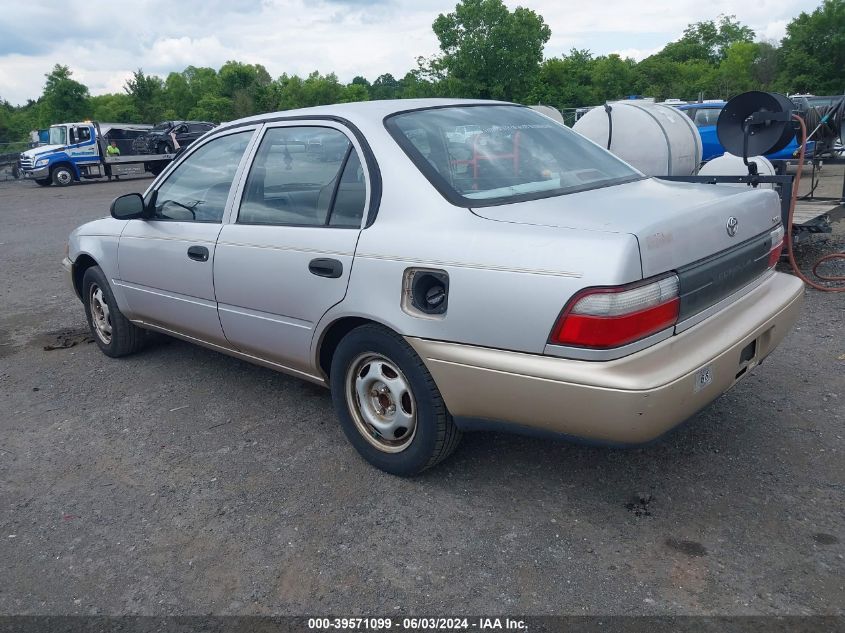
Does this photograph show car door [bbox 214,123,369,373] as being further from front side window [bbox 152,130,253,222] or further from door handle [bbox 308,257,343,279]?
front side window [bbox 152,130,253,222]

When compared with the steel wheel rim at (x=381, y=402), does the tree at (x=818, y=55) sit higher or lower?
higher

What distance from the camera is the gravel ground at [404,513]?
8.47ft

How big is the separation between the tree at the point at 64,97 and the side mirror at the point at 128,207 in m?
53.8

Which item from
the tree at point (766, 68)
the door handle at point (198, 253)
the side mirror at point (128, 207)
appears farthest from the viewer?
the tree at point (766, 68)

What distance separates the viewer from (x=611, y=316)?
2451mm

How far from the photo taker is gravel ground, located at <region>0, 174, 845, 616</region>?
2.58 meters

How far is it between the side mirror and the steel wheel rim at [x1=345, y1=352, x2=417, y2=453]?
1.99m

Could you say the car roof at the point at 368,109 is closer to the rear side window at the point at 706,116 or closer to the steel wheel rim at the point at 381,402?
the steel wheel rim at the point at 381,402

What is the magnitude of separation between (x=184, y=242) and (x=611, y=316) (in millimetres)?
2670

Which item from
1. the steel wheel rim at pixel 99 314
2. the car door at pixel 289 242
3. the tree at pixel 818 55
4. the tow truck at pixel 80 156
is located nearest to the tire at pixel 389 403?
the car door at pixel 289 242

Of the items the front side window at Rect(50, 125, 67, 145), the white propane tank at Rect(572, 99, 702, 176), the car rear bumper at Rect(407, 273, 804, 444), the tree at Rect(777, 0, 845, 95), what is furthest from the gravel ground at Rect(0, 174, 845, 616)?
the tree at Rect(777, 0, 845, 95)

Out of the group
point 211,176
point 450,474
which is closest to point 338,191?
point 211,176

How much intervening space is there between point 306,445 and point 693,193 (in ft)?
7.54

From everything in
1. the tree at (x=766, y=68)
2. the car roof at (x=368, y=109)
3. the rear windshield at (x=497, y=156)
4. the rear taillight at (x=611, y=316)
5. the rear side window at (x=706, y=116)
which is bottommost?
the rear taillight at (x=611, y=316)
